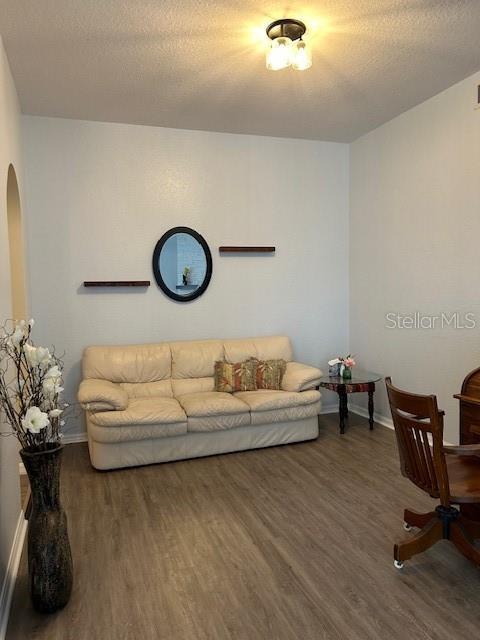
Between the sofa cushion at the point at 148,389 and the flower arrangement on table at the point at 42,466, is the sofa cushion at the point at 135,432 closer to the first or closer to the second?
the sofa cushion at the point at 148,389

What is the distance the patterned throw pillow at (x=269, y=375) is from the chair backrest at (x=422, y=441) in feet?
6.69

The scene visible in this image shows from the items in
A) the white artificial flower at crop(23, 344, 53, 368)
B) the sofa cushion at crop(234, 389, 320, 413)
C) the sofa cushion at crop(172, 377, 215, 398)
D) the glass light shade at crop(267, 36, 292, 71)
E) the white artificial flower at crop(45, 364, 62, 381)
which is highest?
the glass light shade at crop(267, 36, 292, 71)

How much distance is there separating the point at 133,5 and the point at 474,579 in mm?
3410

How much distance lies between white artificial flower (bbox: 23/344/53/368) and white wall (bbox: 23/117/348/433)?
2481 millimetres

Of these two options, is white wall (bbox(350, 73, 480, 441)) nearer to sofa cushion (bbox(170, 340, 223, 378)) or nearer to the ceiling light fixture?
the ceiling light fixture

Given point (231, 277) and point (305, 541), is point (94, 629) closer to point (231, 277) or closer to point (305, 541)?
point (305, 541)

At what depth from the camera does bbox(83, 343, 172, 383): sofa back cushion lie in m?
4.22

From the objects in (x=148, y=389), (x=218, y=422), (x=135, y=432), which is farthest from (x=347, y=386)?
(x=135, y=432)

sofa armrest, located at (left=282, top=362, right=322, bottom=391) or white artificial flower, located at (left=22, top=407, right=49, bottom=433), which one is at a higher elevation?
white artificial flower, located at (left=22, top=407, right=49, bottom=433)

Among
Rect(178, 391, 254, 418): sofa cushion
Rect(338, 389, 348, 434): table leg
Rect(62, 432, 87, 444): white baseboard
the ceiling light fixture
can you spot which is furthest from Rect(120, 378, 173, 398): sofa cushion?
the ceiling light fixture

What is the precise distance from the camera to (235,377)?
4.41 meters

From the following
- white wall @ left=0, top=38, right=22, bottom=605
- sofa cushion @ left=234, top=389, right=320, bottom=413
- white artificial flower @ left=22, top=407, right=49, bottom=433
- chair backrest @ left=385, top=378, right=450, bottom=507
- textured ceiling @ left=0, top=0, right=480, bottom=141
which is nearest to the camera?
white artificial flower @ left=22, top=407, right=49, bottom=433

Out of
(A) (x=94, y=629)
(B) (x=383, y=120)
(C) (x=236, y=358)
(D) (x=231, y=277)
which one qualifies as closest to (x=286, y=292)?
(D) (x=231, y=277)

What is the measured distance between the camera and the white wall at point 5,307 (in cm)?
228
